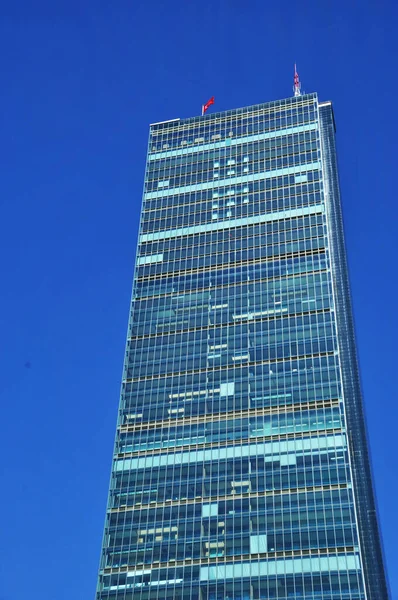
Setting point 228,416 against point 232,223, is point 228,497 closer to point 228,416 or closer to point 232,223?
point 228,416

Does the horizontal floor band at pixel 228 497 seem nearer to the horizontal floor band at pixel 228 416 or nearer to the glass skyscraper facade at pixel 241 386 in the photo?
the glass skyscraper facade at pixel 241 386

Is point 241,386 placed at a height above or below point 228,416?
above

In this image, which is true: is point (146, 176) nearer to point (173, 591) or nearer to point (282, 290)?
point (282, 290)

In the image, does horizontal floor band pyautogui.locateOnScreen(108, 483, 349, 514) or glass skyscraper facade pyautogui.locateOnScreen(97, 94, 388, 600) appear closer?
glass skyscraper facade pyautogui.locateOnScreen(97, 94, 388, 600)

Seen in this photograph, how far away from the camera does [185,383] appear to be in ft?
499

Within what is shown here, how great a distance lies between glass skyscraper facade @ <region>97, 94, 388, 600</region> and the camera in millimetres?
128250

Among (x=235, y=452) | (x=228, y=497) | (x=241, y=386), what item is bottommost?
(x=228, y=497)

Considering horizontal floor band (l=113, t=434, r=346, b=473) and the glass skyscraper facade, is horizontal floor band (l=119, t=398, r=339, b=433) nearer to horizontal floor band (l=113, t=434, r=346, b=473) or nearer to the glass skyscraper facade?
the glass skyscraper facade

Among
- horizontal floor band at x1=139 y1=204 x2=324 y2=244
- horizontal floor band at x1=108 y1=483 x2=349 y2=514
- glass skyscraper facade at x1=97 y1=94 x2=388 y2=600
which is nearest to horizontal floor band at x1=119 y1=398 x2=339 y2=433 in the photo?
glass skyscraper facade at x1=97 y1=94 x2=388 y2=600

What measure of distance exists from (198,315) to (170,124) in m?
57.7

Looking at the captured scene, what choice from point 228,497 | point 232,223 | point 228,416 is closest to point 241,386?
point 228,416

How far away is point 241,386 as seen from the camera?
485ft

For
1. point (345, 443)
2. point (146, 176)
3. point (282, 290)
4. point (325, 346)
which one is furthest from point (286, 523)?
point (146, 176)

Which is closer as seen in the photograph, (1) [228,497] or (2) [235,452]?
(1) [228,497]
